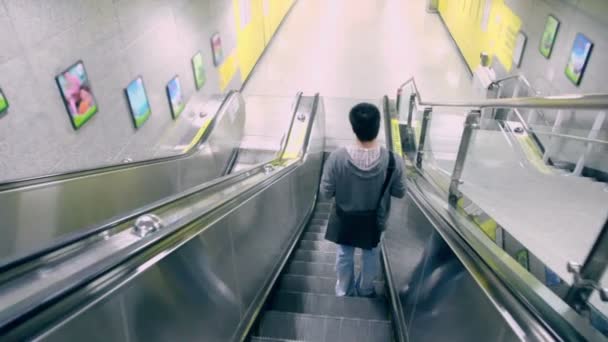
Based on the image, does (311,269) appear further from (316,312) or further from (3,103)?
(3,103)

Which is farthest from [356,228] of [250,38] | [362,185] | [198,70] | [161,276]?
[250,38]

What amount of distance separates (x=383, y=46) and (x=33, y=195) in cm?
1068

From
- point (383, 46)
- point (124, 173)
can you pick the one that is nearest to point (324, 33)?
point (383, 46)

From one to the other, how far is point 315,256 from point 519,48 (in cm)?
602

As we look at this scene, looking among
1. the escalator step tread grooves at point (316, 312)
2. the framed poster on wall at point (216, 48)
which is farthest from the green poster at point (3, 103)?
the framed poster on wall at point (216, 48)

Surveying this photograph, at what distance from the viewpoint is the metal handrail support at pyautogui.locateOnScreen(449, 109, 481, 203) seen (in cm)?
243

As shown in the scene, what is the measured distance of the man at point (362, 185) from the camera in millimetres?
2283

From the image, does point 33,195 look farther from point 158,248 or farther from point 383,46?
point 383,46

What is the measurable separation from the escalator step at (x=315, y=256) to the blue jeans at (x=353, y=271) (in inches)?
27.8

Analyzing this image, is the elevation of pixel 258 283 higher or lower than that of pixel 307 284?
higher

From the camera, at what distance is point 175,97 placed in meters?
6.22

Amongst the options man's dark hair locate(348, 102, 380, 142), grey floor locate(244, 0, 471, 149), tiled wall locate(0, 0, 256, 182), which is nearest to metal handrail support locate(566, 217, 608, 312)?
man's dark hair locate(348, 102, 380, 142)

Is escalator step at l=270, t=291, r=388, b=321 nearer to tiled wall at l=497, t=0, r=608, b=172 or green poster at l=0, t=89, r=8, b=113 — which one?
green poster at l=0, t=89, r=8, b=113

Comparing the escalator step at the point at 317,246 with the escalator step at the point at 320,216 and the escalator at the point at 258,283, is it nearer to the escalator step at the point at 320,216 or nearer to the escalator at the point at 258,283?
the escalator at the point at 258,283
